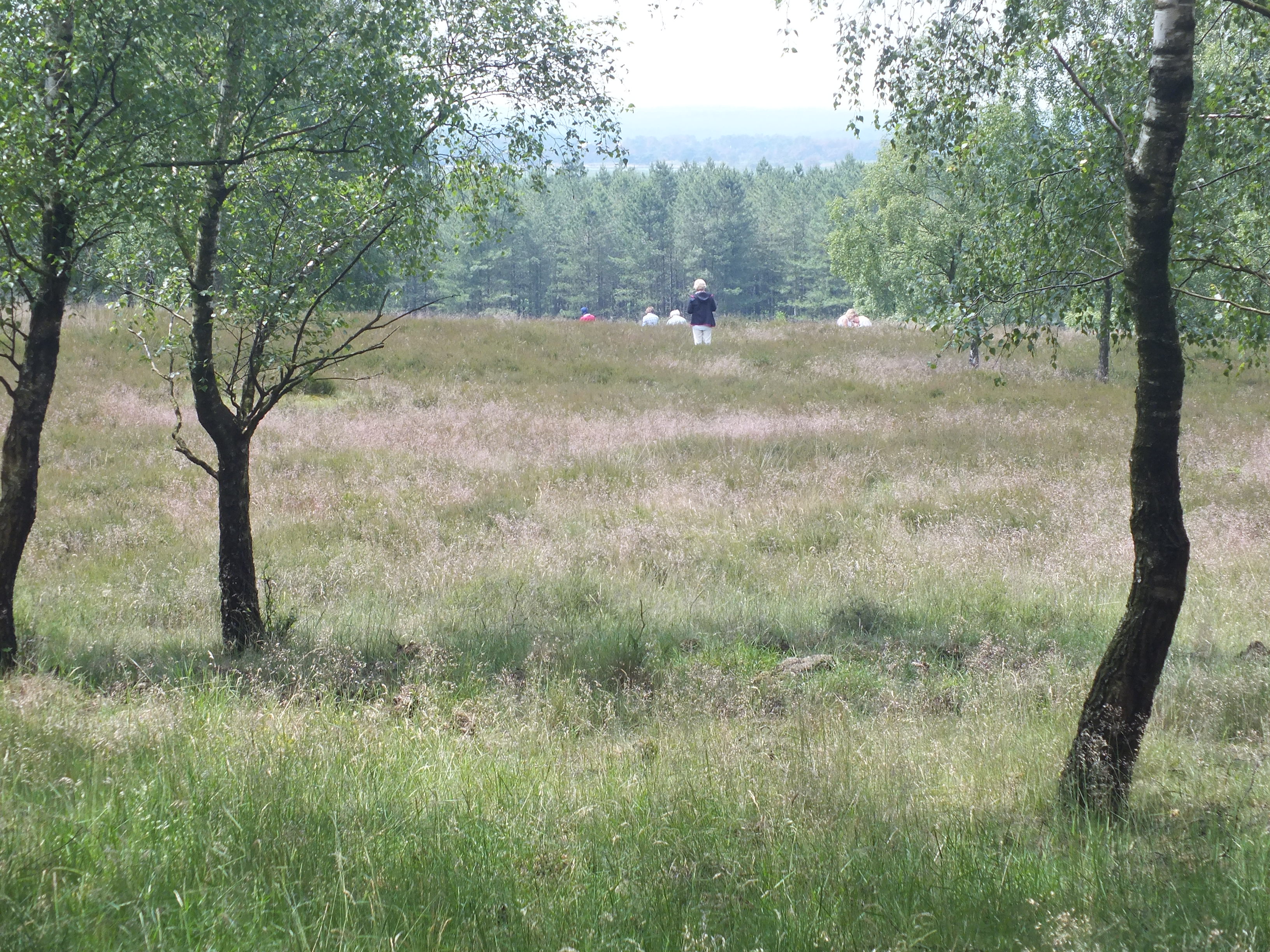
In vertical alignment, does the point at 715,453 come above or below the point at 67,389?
below

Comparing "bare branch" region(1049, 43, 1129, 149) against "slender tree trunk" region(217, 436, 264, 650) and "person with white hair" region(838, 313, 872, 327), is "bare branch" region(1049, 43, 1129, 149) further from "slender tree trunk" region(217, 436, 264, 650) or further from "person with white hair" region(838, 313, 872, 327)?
"person with white hair" region(838, 313, 872, 327)

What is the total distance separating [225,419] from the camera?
7.21 meters

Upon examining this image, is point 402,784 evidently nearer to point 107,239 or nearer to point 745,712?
point 745,712

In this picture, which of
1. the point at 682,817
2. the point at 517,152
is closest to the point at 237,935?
the point at 682,817

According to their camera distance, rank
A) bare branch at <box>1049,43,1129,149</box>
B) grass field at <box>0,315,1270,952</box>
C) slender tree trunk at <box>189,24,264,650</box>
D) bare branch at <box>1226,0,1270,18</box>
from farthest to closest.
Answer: slender tree trunk at <box>189,24,264,650</box> < bare branch at <box>1226,0,1270,18</box> < bare branch at <box>1049,43,1129,149</box> < grass field at <box>0,315,1270,952</box>

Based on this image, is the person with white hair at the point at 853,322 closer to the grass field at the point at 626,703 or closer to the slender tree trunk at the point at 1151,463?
the grass field at the point at 626,703

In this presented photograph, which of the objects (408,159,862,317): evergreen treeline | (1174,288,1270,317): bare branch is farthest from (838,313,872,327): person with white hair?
(408,159,862,317): evergreen treeline

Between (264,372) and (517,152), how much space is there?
3.11 metres

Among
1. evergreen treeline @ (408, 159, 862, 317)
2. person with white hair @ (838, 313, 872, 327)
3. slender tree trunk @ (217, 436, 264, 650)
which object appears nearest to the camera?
slender tree trunk @ (217, 436, 264, 650)

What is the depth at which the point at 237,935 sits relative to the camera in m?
2.59

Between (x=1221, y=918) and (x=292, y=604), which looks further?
(x=292, y=604)

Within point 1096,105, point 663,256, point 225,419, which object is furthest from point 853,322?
point 663,256

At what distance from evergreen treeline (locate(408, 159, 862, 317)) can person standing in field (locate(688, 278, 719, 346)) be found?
225ft

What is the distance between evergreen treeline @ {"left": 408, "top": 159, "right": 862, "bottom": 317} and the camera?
98.6m
